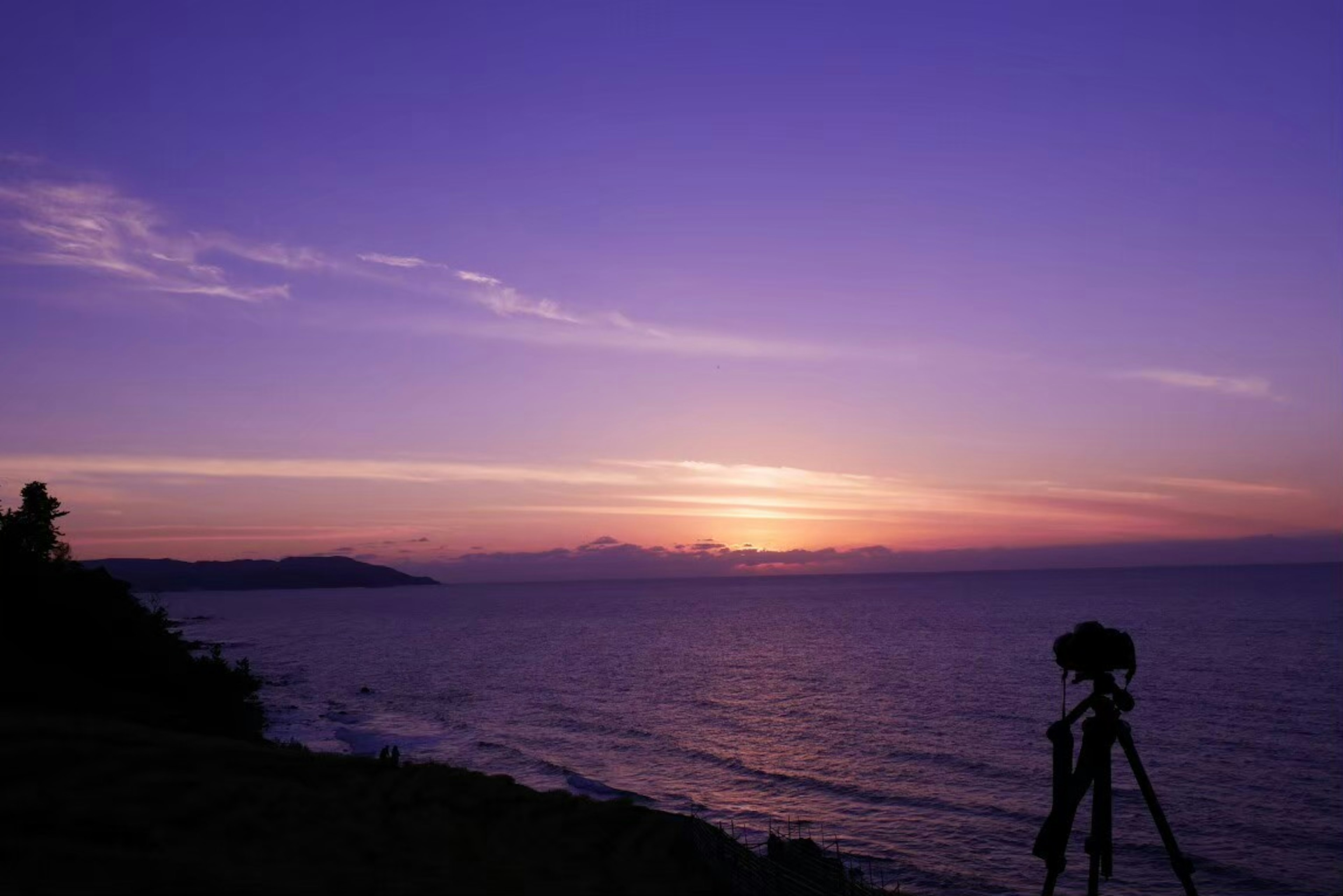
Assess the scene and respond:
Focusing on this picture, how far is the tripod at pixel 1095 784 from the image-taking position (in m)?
8.85

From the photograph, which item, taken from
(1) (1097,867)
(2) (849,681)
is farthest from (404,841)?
(2) (849,681)

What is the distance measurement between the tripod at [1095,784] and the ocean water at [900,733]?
20.2 metres

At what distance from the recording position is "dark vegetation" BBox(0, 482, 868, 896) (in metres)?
14.8

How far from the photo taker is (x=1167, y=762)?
43.8 metres

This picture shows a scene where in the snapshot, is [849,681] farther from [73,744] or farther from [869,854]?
[73,744]

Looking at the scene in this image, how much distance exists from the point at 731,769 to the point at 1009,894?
19.5 m

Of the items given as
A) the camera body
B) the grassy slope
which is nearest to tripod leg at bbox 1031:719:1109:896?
the camera body

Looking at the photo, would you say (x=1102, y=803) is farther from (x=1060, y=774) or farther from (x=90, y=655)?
(x=90, y=655)

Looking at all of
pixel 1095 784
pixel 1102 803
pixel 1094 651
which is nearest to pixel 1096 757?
pixel 1095 784

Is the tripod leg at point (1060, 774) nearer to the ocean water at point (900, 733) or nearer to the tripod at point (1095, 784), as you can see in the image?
the tripod at point (1095, 784)

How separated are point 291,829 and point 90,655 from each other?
2307cm

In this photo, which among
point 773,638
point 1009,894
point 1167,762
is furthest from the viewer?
point 773,638

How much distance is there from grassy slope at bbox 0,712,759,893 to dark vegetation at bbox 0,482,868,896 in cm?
4

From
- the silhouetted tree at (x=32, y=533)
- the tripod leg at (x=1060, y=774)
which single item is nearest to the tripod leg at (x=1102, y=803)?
the tripod leg at (x=1060, y=774)
